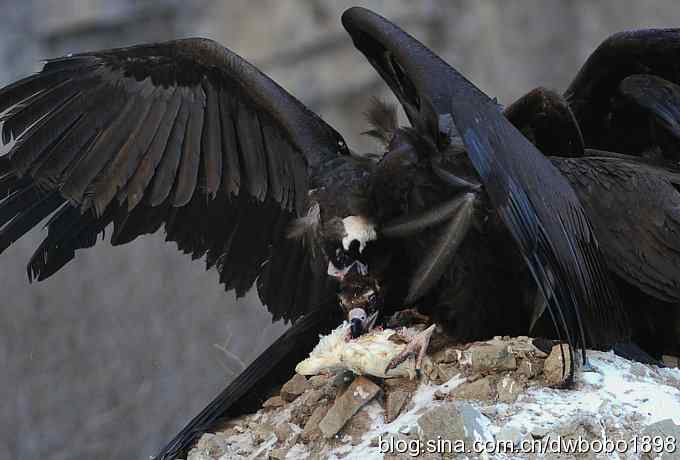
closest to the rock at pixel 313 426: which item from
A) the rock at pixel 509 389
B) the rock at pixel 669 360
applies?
the rock at pixel 509 389

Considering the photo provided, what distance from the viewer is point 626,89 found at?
524cm

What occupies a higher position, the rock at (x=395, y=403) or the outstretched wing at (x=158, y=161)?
the outstretched wing at (x=158, y=161)

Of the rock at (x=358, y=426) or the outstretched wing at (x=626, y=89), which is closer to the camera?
the rock at (x=358, y=426)

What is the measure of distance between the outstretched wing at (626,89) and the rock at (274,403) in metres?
1.51

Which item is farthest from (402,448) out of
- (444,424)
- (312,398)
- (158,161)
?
(158,161)

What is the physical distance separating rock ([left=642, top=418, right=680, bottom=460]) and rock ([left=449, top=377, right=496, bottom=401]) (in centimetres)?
47

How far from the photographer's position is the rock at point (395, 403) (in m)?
4.44

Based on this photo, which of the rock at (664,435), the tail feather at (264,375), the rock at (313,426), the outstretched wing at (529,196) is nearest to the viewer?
the rock at (664,435)

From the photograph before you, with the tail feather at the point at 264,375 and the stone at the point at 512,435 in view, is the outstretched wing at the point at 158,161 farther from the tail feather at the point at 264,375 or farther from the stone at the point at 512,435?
the stone at the point at 512,435

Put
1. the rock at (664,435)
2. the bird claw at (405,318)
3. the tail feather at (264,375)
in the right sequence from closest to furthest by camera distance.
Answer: the rock at (664,435) < the bird claw at (405,318) < the tail feather at (264,375)

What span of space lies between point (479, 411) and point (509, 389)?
0.16m

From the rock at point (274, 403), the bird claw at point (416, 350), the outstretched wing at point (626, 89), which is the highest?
the outstretched wing at point (626, 89)

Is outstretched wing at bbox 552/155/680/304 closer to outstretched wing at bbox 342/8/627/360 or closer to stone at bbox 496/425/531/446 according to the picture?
outstretched wing at bbox 342/8/627/360

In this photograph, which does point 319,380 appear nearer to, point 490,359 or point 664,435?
point 490,359
